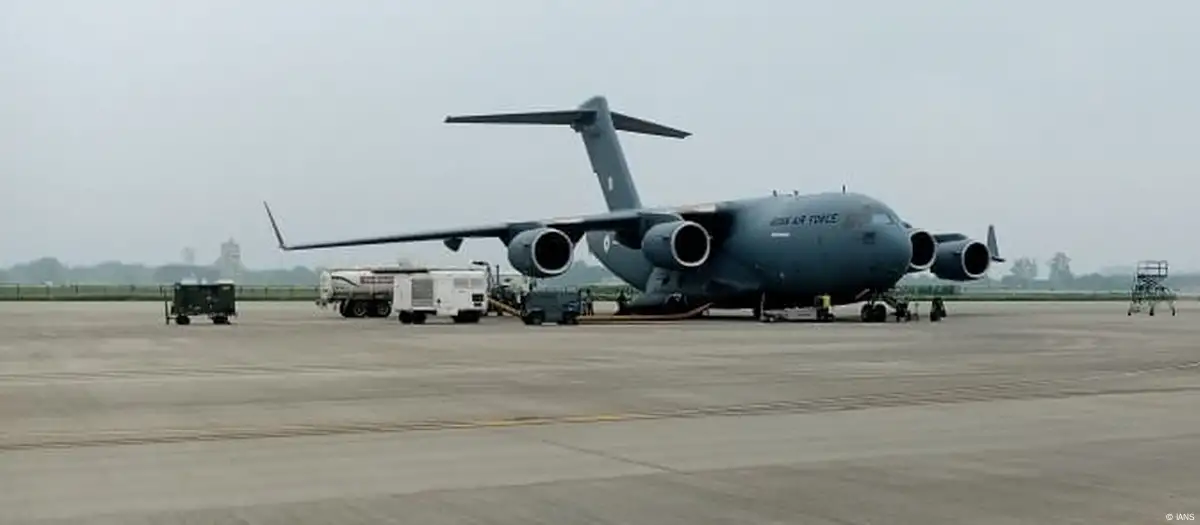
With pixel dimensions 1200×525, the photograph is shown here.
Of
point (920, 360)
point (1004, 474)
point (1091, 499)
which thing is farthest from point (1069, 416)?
point (920, 360)

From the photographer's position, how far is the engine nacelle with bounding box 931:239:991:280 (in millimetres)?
44469

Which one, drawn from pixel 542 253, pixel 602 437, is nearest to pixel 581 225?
pixel 542 253

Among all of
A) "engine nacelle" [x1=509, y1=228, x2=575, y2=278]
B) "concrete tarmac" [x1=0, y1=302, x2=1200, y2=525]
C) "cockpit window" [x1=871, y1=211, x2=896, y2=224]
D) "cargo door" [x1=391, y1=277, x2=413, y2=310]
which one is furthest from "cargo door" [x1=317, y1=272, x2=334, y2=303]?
"concrete tarmac" [x1=0, y1=302, x2=1200, y2=525]

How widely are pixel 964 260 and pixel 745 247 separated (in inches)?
319

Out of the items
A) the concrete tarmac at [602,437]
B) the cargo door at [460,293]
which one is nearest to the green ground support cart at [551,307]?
the cargo door at [460,293]

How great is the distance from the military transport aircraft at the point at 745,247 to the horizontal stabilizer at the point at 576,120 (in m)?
0.08

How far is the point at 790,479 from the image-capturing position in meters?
8.76

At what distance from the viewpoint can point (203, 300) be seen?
132 feet

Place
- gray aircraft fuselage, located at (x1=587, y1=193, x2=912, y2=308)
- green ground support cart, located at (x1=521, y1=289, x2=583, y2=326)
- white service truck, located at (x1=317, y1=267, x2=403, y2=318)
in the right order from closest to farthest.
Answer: gray aircraft fuselage, located at (x1=587, y1=193, x2=912, y2=308), green ground support cart, located at (x1=521, y1=289, x2=583, y2=326), white service truck, located at (x1=317, y1=267, x2=403, y2=318)

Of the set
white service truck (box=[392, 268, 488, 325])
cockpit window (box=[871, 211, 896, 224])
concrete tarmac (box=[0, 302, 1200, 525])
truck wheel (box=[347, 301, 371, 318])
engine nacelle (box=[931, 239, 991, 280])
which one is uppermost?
cockpit window (box=[871, 211, 896, 224])

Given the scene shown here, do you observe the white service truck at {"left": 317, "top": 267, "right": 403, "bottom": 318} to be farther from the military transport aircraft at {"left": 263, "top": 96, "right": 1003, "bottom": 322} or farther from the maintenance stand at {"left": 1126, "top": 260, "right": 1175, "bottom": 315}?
the maintenance stand at {"left": 1126, "top": 260, "right": 1175, "bottom": 315}

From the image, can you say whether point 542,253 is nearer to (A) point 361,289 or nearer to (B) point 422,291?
(B) point 422,291

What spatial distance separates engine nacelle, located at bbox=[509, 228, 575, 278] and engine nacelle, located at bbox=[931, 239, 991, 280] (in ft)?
41.9

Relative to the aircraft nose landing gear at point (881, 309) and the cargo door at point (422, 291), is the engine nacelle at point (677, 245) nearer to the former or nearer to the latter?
the aircraft nose landing gear at point (881, 309)
